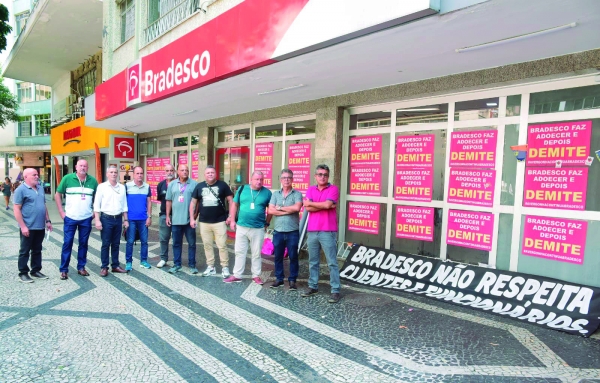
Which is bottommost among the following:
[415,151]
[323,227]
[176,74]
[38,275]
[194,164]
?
[38,275]

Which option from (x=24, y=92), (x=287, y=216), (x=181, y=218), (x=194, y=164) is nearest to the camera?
(x=287, y=216)

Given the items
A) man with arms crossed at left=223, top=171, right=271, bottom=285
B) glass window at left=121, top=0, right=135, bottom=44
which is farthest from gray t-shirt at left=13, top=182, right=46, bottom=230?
glass window at left=121, top=0, right=135, bottom=44

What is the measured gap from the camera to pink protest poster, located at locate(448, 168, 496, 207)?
5137 millimetres

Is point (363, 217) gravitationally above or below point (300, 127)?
below

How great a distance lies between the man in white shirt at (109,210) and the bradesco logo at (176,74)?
1.98 meters

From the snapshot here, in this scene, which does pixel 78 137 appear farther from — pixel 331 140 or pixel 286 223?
pixel 286 223

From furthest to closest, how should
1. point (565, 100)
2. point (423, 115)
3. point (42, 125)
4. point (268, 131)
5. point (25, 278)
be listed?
point (42, 125)
point (268, 131)
point (423, 115)
point (25, 278)
point (565, 100)

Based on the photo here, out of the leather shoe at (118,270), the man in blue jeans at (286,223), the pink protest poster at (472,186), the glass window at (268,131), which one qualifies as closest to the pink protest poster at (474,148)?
the pink protest poster at (472,186)

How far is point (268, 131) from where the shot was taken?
8.66 m

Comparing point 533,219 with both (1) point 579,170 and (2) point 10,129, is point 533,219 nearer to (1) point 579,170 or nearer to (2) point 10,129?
(1) point 579,170

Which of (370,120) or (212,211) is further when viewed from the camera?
(370,120)

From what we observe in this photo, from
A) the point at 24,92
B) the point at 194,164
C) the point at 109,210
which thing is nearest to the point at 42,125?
the point at 24,92

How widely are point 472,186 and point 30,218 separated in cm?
626

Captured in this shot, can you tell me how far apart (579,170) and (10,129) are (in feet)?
157
